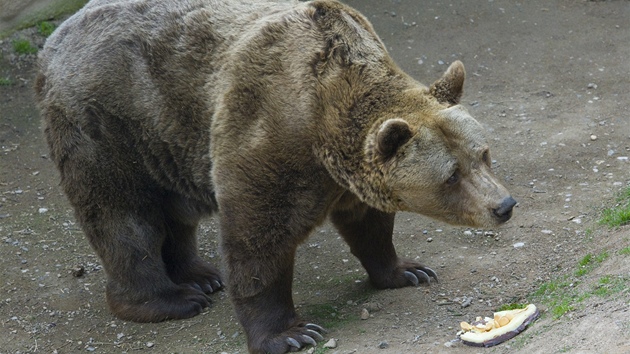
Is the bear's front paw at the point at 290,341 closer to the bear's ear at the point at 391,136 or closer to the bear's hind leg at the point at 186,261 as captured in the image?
the bear's ear at the point at 391,136

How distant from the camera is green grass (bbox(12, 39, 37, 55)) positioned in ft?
41.9

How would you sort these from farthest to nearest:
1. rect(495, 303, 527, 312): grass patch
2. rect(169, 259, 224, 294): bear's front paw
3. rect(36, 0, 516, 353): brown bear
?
rect(169, 259, 224, 294): bear's front paw → rect(495, 303, 527, 312): grass patch → rect(36, 0, 516, 353): brown bear

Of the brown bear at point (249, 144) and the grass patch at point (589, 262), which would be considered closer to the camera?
the brown bear at point (249, 144)

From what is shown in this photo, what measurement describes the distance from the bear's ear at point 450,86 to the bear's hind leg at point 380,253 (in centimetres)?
139

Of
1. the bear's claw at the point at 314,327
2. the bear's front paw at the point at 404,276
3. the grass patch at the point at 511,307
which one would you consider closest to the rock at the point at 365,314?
the bear's claw at the point at 314,327

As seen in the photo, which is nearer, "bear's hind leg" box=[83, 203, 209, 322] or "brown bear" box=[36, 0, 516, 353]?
"brown bear" box=[36, 0, 516, 353]

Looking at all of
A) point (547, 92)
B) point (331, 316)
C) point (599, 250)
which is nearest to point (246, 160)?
point (331, 316)

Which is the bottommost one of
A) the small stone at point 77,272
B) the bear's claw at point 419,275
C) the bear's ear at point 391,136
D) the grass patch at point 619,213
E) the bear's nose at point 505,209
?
the small stone at point 77,272

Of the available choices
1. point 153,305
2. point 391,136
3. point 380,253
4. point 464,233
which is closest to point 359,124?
point 391,136

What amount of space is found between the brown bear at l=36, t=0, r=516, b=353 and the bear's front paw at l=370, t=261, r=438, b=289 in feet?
0.04

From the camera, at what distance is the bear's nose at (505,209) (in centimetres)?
621

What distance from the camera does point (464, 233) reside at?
884 centimetres

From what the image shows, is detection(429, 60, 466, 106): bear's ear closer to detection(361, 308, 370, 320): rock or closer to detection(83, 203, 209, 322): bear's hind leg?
detection(361, 308, 370, 320): rock

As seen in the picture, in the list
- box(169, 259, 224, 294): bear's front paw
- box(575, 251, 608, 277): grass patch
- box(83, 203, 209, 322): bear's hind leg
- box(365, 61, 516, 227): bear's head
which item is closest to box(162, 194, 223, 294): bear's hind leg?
box(169, 259, 224, 294): bear's front paw
